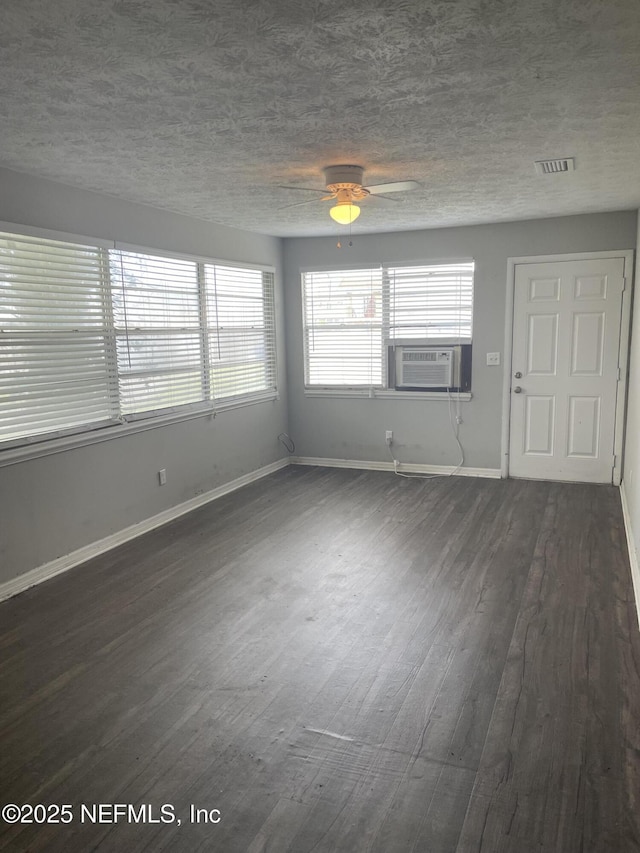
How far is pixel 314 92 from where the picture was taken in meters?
2.31

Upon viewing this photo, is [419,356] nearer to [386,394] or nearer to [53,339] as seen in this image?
[386,394]

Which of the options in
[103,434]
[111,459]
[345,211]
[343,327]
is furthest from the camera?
[343,327]

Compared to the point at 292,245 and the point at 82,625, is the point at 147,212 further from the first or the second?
the point at 82,625

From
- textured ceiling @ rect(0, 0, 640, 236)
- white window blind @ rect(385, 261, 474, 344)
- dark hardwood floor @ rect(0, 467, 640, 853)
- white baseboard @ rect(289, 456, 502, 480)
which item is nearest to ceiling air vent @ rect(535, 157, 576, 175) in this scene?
textured ceiling @ rect(0, 0, 640, 236)

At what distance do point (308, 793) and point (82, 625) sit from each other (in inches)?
66.0

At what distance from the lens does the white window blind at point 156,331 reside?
4.31 meters

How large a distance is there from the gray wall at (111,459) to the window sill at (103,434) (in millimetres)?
40

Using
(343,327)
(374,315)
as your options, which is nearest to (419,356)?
(374,315)

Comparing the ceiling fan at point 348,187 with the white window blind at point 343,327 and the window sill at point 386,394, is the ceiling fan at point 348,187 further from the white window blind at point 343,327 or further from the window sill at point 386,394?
the window sill at point 386,394

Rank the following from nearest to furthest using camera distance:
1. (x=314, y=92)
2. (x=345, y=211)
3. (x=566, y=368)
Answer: (x=314, y=92) < (x=345, y=211) < (x=566, y=368)

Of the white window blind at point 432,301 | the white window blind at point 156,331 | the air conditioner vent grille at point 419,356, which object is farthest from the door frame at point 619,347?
the white window blind at point 156,331

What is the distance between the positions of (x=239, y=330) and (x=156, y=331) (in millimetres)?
1242

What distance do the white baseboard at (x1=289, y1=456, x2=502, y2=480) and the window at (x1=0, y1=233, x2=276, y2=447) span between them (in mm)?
1143

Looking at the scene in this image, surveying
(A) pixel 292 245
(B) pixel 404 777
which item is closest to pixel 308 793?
(B) pixel 404 777
